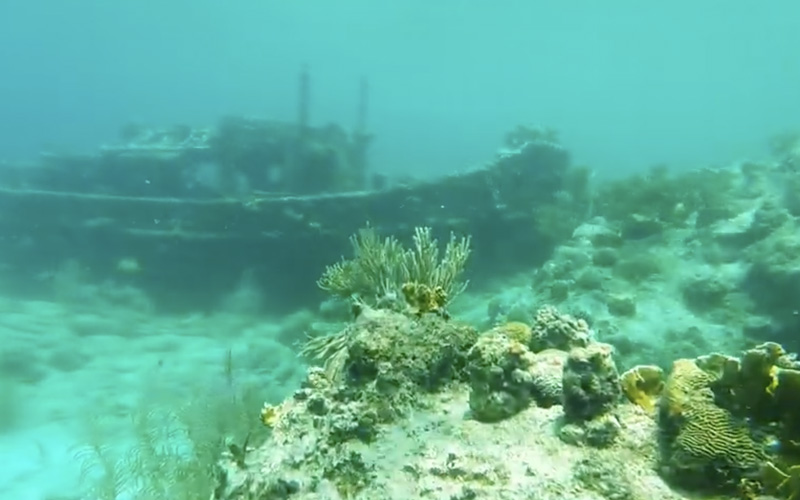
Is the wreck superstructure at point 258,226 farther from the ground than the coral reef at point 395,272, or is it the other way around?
the coral reef at point 395,272

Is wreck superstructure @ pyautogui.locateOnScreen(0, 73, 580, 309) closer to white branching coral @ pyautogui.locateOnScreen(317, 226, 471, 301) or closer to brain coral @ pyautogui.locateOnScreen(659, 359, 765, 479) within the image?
white branching coral @ pyautogui.locateOnScreen(317, 226, 471, 301)

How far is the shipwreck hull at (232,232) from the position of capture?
1348cm

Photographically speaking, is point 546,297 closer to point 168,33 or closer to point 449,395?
point 449,395

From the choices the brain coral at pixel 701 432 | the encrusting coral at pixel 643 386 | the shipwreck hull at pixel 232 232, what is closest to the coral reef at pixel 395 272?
the encrusting coral at pixel 643 386

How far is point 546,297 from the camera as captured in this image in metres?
10.2

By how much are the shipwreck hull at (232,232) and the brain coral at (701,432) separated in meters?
10.9

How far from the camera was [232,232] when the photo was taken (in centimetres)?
1361

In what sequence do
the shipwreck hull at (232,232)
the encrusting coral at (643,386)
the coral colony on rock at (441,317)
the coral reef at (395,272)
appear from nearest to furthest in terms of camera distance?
the coral colony on rock at (441,317) → the encrusting coral at (643,386) → the coral reef at (395,272) → the shipwreck hull at (232,232)

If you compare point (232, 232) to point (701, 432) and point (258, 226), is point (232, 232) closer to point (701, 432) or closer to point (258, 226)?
point (258, 226)

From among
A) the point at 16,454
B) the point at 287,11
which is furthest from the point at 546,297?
the point at 287,11

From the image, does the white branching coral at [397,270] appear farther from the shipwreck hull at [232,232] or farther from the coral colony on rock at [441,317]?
the shipwreck hull at [232,232]

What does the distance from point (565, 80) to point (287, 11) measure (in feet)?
236

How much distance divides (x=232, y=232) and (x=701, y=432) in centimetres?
1195

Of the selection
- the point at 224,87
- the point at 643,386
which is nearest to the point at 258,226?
the point at 643,386
